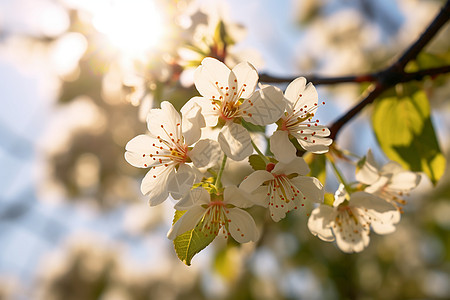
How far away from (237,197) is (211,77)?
18 cm

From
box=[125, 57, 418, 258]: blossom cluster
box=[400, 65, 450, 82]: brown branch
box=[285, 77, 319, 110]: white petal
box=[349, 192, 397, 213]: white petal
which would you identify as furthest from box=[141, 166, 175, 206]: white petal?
box=[400, 65, 450, 82]: brown branch

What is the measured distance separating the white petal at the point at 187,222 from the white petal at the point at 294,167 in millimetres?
123

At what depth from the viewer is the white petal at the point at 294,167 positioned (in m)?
0.51

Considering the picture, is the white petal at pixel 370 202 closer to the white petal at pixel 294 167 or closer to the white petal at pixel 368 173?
the white petal at pixel 368 173

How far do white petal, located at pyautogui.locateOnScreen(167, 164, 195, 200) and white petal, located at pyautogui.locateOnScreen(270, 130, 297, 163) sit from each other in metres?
0.12

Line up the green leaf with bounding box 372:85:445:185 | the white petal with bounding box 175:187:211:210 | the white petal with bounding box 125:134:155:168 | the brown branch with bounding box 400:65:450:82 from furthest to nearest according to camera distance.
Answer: the green leaf with bounding box 372:85:445:185 < the brown branch with bounding box 400:65:450:82 < the white petal with bounding box 125:134:155:168 < the white petal with bounding box 175:187:211:210

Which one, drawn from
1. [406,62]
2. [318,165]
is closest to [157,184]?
[318,165]

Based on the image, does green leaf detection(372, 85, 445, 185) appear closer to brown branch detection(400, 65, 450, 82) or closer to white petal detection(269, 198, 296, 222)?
brown branch detection(400, 65, 450, 82)

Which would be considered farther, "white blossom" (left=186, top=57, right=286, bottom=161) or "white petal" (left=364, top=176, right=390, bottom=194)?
"white petal" (left=364, top=176, right=390, bottom=194)

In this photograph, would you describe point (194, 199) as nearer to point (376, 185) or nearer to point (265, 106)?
point (265, 106)

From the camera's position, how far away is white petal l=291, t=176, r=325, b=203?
1.78 feet

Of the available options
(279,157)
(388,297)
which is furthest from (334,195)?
(388,297)

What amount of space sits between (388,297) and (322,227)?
8.73 feet

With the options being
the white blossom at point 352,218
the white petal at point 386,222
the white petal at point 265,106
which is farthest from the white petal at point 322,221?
the white petal at point 265,106
